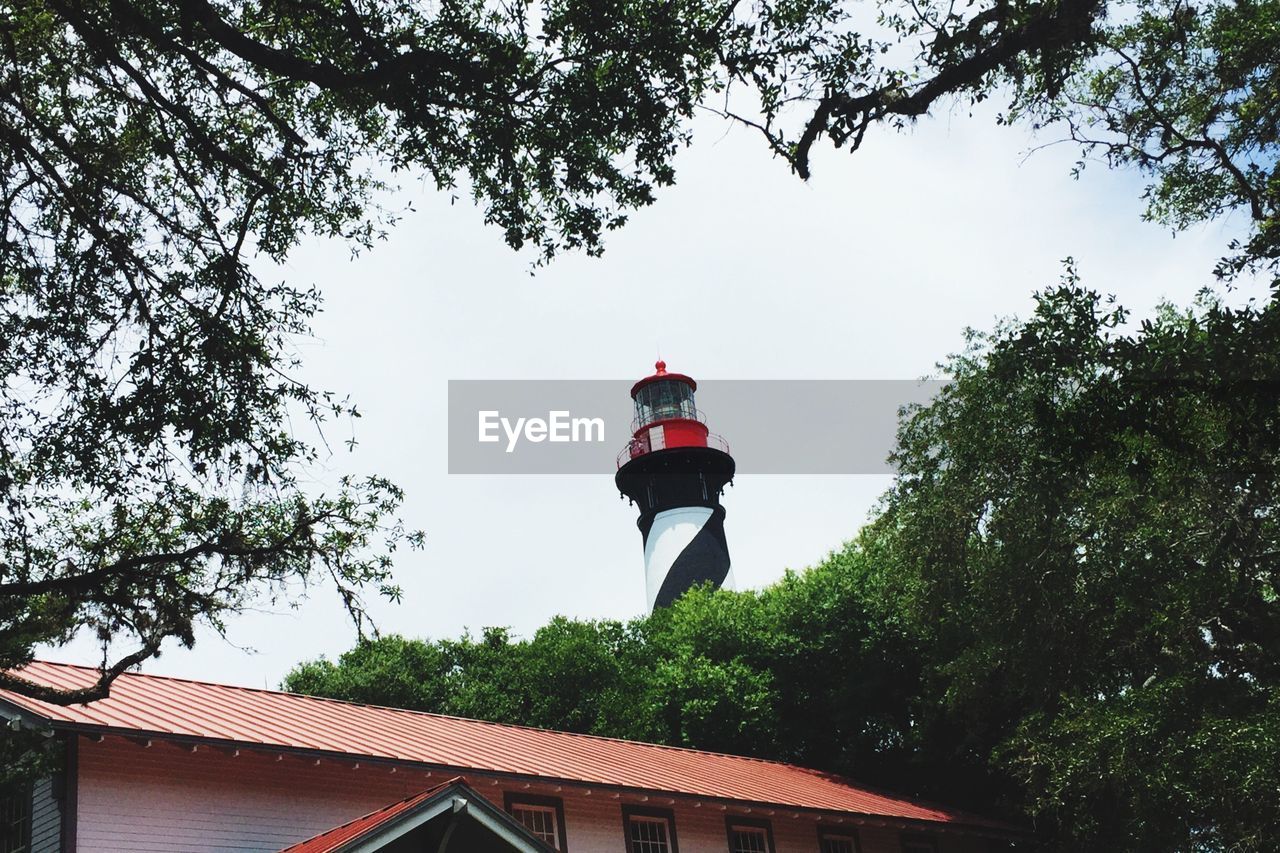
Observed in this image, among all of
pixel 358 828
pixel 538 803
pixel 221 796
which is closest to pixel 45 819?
pixel 221 796

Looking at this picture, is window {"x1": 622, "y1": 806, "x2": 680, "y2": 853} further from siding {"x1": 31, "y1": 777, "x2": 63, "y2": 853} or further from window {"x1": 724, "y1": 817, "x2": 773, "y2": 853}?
siding {"x1": 31, "y1": 777, "x2": 63, "y2": 853}

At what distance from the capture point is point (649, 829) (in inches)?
859

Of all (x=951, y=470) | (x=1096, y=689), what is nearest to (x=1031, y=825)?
(x=1096, y=689)

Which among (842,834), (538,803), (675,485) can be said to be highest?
(675,485)

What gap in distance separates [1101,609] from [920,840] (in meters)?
6.94

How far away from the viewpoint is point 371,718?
70.6 ft

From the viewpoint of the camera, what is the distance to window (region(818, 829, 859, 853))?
Answer: 2454cm

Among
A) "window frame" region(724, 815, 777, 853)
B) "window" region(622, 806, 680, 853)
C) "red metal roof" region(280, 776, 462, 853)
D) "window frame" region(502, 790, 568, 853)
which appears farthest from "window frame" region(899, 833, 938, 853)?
"red metal roof" region(280, 776, 462, 853)

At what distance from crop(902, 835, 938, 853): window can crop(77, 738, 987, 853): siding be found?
8678 millimetres

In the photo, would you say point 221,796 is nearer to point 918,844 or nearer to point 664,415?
point 918,844

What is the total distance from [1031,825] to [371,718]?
16307 millimetres

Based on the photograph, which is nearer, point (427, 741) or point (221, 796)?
point (221, 796)

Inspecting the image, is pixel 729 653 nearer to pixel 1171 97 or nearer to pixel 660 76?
pixel 1171 97

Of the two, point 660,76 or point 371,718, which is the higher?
point 660,76
